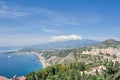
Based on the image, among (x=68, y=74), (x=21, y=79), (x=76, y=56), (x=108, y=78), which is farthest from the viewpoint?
(x=76, y=56)

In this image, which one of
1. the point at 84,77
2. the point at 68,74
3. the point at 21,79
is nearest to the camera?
the point at 84,77

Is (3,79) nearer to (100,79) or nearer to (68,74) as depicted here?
(68,74)

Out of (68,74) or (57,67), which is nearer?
(68,74)

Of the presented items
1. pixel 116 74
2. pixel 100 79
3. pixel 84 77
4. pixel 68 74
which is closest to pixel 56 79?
pixel 68 74

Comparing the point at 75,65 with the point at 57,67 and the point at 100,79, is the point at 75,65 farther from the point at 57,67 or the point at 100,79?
the point at 100,79

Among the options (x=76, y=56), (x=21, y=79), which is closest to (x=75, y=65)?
(x=21, y=79)

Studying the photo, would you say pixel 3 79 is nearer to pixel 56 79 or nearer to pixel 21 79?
pixel 21 79

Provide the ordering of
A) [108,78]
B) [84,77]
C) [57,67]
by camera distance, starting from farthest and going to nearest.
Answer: [57,67], [84,77], [108,78]

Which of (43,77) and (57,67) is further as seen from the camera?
Result: (57,67)

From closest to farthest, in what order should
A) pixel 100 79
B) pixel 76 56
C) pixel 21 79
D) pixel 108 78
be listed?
pixel 108 78 < pixel 100 79 < pixel 21 79 < pixel 76 56
